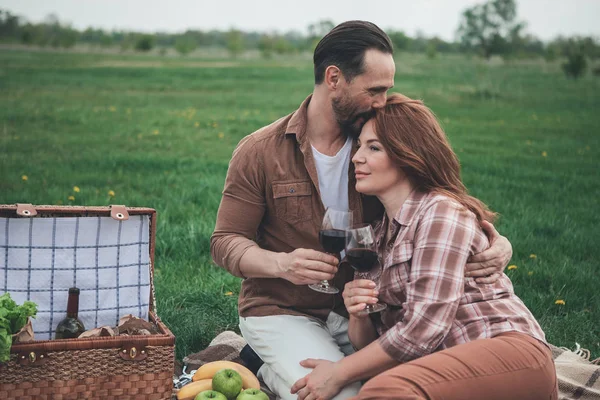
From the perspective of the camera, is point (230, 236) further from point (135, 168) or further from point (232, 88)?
point (232, 88)

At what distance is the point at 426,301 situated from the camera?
3.19 m

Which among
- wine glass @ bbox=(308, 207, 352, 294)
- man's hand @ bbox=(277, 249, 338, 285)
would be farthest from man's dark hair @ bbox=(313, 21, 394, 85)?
man's hand @ bbox=(277, 249, 338, 285)

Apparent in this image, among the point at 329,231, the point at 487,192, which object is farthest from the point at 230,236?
the point at 487,192

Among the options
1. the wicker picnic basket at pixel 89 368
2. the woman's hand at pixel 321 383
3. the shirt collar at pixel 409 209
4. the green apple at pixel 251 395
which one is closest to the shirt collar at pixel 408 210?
the shirt collar at pixel 409 209

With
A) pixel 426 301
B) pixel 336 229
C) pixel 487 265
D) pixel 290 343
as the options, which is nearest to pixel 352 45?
pixel 336 229

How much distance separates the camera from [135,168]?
1020 centimetres

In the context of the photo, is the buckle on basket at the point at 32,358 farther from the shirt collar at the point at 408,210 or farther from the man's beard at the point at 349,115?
the man's beard at the point at 349,115

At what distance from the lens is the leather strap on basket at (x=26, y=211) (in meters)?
3.80

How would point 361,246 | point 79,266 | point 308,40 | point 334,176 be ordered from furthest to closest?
point 308,40, point 334,176, point 79,266, point 361,246

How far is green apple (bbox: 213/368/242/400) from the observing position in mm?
3686

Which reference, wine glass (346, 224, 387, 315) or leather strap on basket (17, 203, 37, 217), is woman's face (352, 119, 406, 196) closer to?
wine glass (346, 224, 387, 315)

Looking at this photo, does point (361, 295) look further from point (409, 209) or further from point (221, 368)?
point (221, 368)

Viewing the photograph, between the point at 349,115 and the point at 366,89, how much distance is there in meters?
0.18

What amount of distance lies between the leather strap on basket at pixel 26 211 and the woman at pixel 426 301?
1.68 m
